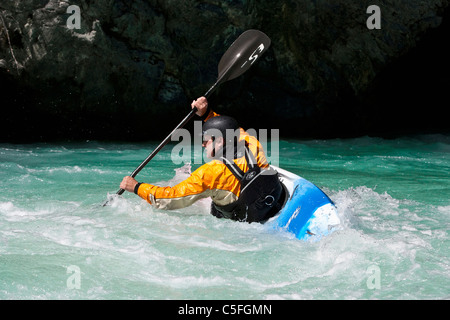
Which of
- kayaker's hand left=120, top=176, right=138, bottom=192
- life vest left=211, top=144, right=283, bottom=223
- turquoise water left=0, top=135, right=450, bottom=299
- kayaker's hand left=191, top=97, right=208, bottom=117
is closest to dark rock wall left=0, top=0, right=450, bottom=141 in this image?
turquoise water left=0, top=135, right=450, bottom=299

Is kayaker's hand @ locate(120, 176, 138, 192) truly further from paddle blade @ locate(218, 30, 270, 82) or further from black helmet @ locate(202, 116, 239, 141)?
paddle blade @ locate(218, 30, 270, 82)

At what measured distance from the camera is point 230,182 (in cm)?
373

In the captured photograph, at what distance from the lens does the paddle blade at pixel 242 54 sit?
5048mm

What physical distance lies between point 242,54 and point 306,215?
6.17ft

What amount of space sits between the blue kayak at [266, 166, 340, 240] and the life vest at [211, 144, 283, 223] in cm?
8

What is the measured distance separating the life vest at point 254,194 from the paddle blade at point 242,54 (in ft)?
4.54

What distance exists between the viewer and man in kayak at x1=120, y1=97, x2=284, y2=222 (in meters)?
3.71

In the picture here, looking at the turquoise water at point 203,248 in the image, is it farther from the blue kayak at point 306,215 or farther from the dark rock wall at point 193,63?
the dark rock wall at point 193,63

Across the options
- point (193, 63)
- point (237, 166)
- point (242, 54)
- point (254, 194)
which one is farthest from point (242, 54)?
point (193, 63)

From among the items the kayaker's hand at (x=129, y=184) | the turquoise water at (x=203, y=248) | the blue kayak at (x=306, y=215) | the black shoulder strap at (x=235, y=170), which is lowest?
the turquoise water at (x=203, y=248)

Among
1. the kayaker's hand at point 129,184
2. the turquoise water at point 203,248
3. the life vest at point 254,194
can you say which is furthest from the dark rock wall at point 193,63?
the life vest at point 254,194

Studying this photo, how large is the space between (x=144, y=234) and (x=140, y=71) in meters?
4.98
